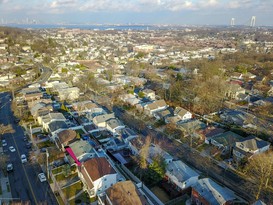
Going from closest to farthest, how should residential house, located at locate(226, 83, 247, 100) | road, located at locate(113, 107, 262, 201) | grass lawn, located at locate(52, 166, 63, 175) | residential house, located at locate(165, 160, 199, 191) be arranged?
residential house, located at locate(165, 160, 199, 191) → road, located at locate(113, 107, 262, 201) → grass lawn, located at locate(52, 166, 63, 175) → residential house, located at locate(226, 83, 247, 100)

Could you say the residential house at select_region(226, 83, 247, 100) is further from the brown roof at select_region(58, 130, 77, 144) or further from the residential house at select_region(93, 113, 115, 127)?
the brown roof at select_region(58, 130, 77, 144)

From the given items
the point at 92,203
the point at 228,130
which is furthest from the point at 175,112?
the point at 92,203

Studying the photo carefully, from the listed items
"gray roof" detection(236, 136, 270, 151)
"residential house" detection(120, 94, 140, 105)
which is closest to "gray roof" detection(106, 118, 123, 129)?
"residential house" detection(120, 94, 140, 105)

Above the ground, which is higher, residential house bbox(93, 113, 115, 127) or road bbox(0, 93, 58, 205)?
residential house bbox(93, 113, 115, 127)

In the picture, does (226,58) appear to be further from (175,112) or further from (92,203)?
(92,203)

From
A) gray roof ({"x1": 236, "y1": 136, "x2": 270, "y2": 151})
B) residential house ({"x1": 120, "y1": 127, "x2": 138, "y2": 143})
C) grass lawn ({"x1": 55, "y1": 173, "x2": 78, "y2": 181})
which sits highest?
gray roof ({"x1": 236, "y1": 136, "x2": 270, "y2": 151})

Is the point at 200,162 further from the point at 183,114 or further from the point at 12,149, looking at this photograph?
the point at 12,149

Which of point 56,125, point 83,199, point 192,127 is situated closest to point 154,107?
point 192,127
